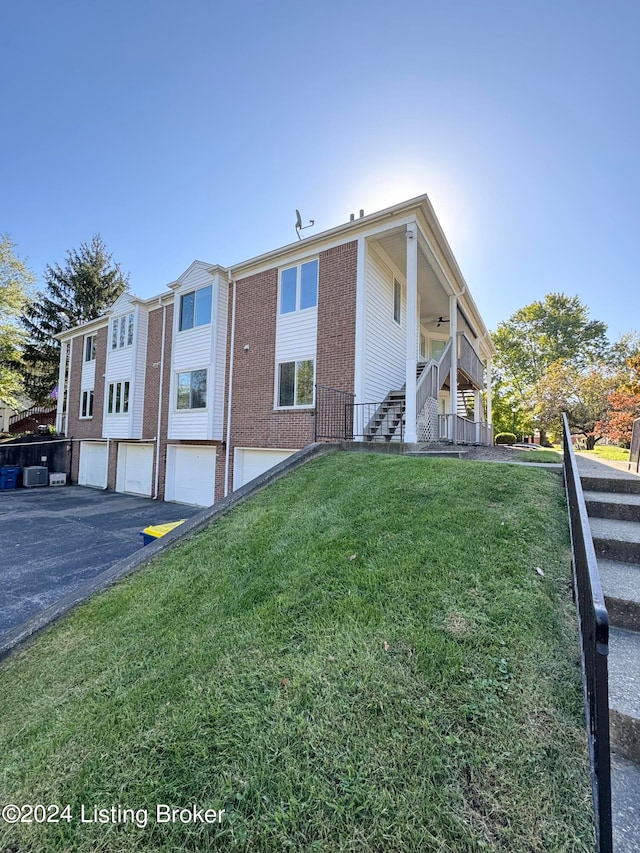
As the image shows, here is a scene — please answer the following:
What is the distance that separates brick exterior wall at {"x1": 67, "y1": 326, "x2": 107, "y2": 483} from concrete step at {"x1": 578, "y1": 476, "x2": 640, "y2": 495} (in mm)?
18715

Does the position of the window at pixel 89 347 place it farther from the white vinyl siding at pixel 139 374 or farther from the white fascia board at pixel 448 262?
the white fascia board at pixel 448 262

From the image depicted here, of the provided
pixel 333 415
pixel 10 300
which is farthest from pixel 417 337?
pixel 10 300

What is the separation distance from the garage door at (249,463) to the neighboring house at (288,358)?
4cm

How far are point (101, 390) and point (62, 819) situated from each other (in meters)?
18.4

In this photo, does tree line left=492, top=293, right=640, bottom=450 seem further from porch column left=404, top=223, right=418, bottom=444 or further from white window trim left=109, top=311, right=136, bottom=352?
white window trim left=109, top=311, right=136, bottom=352

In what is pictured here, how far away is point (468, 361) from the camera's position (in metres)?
13.0

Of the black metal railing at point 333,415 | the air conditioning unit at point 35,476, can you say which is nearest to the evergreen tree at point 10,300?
the air conditioning unit at point 35,476

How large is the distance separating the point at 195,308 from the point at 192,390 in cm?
297

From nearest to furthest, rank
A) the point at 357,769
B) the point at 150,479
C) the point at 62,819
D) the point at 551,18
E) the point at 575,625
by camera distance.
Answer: the point at 357,769 < the point at 62,819 < the point at 575,625 < the point at 551,18 < the point at 150,479

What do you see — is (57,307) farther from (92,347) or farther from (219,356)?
(219,356)

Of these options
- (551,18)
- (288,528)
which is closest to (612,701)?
(288,528)

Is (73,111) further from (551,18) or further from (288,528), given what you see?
(288,528)

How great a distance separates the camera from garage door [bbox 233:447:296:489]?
1098cm

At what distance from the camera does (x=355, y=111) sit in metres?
8.42
